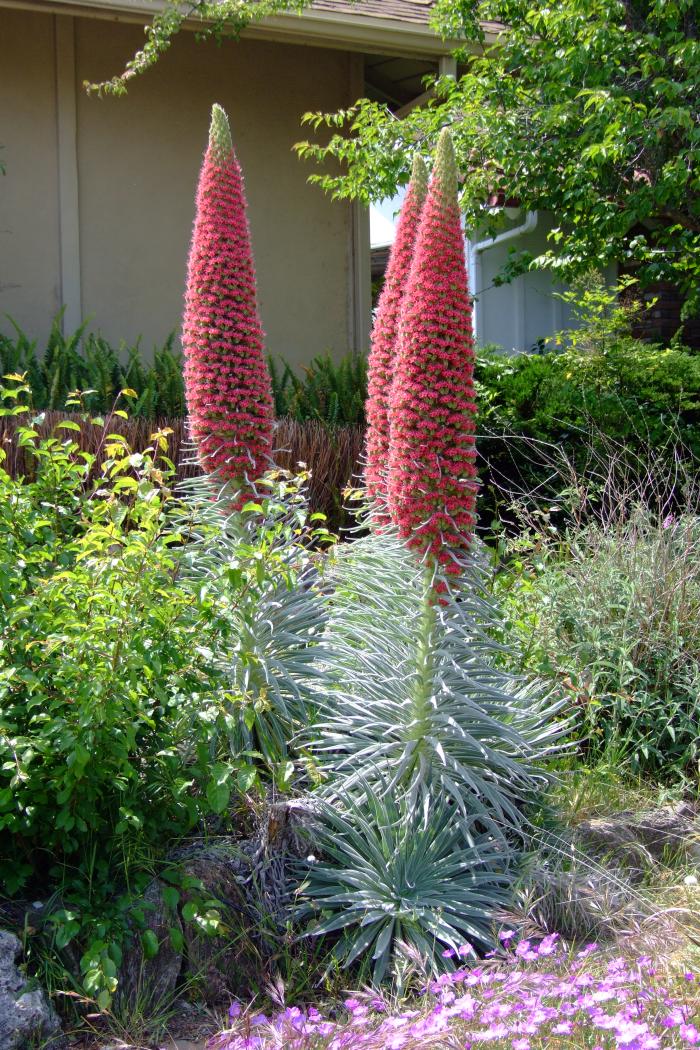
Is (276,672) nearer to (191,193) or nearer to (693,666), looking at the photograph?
(693,666)

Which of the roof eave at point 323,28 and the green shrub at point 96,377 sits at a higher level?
the roof eave at point 323,28

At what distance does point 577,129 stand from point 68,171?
160 inches

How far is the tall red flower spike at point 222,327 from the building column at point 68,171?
492cm

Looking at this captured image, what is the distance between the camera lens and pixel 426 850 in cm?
325

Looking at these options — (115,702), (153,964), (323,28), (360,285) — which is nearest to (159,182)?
(323,28)

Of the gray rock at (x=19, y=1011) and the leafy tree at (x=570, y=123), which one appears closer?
the gray rock at (x=19, y=1011)

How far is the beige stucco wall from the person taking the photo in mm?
8406

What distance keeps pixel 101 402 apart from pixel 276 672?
3.43 m

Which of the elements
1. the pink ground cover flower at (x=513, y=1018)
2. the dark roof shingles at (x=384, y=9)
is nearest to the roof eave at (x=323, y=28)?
the dark roof shingles at (x=384, y=9)

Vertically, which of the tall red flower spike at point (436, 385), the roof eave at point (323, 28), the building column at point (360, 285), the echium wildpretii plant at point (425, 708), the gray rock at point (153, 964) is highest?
the roof eave at point (323, 28)

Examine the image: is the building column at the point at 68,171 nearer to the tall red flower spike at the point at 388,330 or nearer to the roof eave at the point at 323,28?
the roof eave at the point at 323,28

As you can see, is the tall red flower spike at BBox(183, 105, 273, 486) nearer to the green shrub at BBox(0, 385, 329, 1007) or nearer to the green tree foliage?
the green shrub at BBox(0, 385, 329, 1007)

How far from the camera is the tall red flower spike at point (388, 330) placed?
148 inches

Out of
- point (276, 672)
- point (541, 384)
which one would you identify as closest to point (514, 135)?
point (541, 384)
